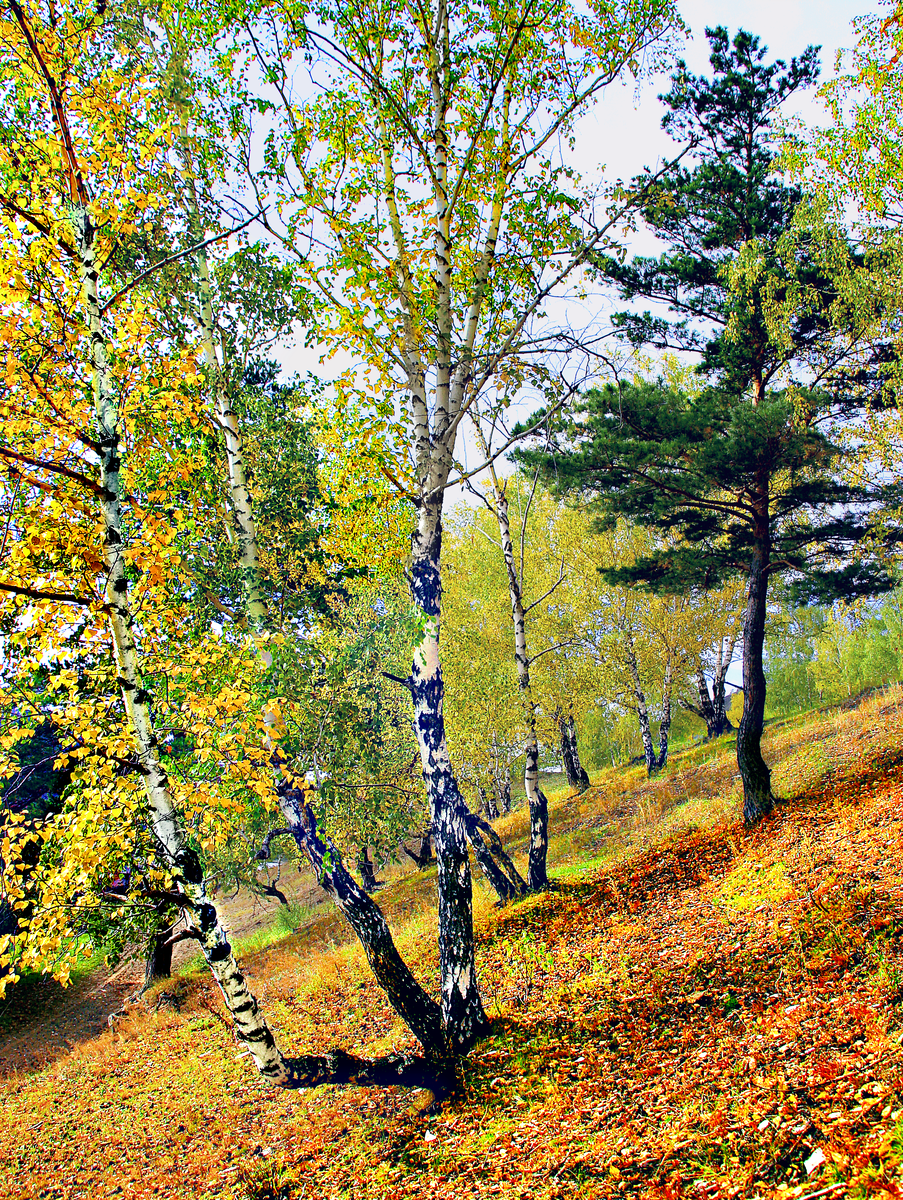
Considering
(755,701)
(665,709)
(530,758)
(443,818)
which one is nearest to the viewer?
(443,818)

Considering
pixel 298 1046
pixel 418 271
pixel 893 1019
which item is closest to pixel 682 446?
pixel 418 271

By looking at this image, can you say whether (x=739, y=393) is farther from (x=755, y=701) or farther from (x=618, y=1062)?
(x=618, y=1062)

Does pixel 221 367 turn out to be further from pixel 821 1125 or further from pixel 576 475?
pixel 821 1125

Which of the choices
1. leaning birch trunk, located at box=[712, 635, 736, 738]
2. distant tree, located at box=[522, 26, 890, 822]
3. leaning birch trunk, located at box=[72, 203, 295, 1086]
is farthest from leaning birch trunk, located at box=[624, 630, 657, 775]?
leaning birch trunk, located at box=[72, 203, 295, 1086]

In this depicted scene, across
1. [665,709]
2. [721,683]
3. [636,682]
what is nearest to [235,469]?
[636,682]

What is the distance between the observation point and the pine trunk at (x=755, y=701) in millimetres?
12156

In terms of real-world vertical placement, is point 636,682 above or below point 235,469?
below

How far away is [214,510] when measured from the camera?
377 inches

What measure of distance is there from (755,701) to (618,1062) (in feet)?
28.3

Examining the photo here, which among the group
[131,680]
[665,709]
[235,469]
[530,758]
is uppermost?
[235,469]

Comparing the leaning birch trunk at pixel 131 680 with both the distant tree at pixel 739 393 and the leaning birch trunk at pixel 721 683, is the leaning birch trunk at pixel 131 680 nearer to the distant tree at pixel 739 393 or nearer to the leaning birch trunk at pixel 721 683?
the distant tree at pixel 739 393

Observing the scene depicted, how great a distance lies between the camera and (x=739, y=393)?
14633 mm

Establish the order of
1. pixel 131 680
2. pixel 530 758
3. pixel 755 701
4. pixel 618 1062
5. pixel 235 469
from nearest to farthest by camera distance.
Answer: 1. pixel 618 1062
2. pixel 131 680
3. pixel 235 469
4. pixel 755 701
5. pixel 530 758

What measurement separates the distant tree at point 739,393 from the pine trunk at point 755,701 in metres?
0.03
